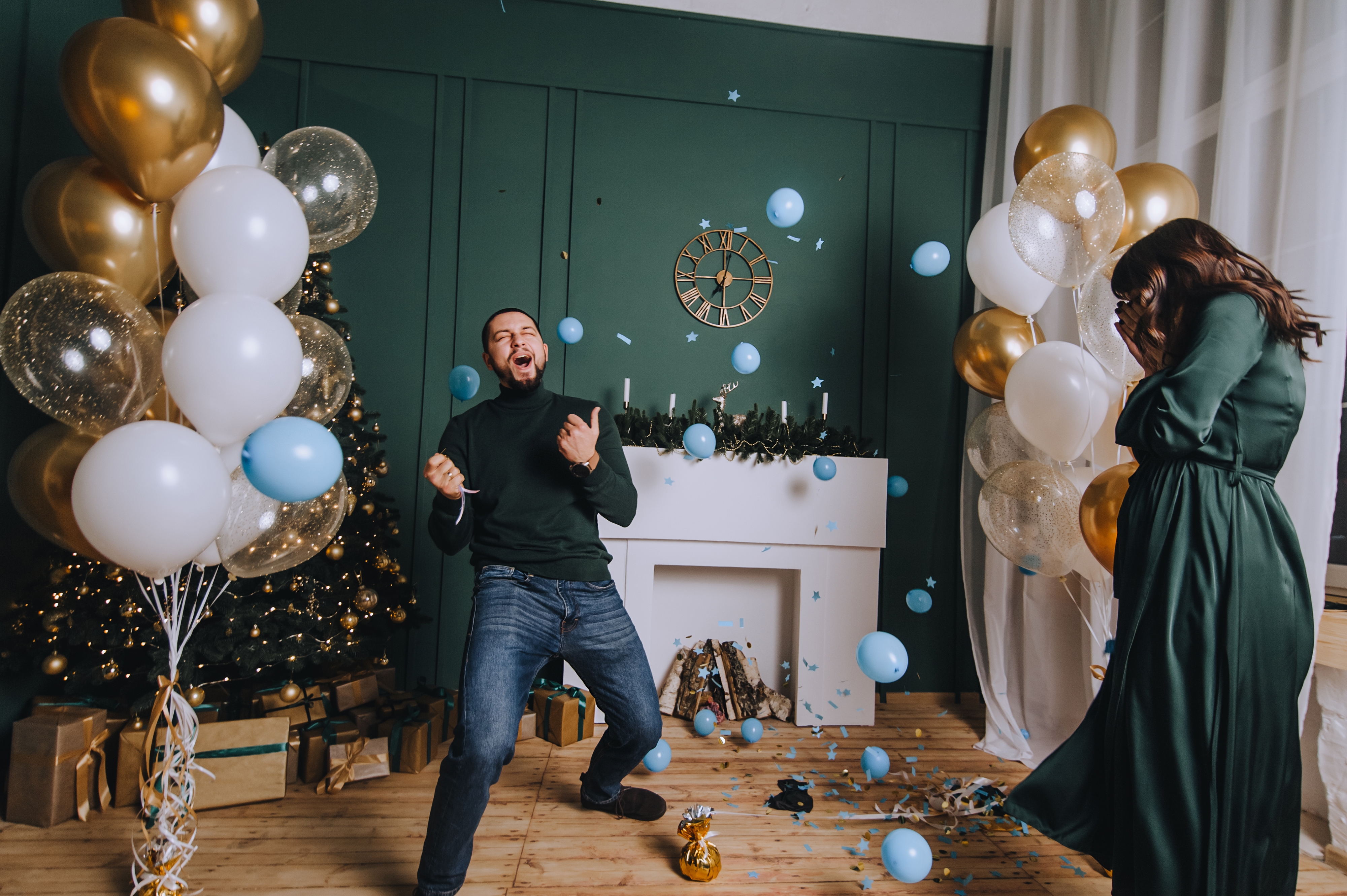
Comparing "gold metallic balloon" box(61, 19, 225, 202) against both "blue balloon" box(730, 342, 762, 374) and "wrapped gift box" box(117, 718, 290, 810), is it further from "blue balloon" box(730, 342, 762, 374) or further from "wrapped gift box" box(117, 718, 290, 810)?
"blue balloon" box(730, 342, 762, 374)

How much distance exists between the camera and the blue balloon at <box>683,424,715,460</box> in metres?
2.85

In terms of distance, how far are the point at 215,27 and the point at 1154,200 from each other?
2460mm

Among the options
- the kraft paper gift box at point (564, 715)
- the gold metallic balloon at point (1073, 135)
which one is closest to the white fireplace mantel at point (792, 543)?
the kraft paper gift box at point (564, 715)

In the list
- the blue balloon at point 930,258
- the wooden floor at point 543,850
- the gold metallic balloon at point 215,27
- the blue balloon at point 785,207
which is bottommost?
the wooden floor at point 543,850

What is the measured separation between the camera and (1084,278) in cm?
190

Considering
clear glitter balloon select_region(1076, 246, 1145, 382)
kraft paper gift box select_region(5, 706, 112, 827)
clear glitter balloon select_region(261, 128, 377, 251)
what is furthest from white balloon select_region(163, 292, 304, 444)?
clear glitter balloon select_region(1076, 246, 1145, 382)

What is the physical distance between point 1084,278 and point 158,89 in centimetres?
222

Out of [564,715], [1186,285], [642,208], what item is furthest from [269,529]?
[642,208]

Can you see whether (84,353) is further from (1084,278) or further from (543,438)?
(1084,278)

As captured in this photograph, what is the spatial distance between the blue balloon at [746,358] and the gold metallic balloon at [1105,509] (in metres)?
1.48

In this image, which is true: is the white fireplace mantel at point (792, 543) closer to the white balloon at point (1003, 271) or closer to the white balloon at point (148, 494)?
the white balloon at point (1003, 271)

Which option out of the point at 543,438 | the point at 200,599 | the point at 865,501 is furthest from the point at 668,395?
the point at 200,599

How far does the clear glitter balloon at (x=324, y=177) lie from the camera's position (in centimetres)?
189

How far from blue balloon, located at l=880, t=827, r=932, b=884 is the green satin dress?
0.38m
